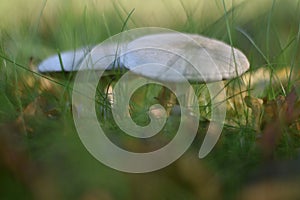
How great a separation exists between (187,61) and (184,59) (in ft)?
0.04

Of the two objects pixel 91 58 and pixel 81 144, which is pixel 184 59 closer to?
pixel 91 58

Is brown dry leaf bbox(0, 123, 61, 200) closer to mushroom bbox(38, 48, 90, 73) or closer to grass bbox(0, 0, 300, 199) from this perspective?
grass bbox(0, 0, 300, 199)

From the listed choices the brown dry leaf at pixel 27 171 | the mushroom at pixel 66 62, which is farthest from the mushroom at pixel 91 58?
the brown dry leaf at pixel 27 171

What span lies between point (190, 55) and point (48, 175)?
0.86m

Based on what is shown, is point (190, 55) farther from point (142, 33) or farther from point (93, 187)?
point (93, 187)

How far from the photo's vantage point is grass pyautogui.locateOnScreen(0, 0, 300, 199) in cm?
68

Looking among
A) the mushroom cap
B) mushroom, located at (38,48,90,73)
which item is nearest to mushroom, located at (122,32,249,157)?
the mushroom cap

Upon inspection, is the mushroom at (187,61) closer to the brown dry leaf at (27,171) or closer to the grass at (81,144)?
the grass at (81,144)

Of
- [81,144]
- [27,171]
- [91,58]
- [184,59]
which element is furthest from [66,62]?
[27,171]

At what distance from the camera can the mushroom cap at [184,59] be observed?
1411mm

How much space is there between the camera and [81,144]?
0.79 m

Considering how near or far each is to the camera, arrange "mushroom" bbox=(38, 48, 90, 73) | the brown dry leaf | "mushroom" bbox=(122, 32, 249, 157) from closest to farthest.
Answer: the brown dry leaf, "mushroom" bbox=(122, 32, 249, 157), "mushroom" bbox=(38, 48, 90, 73)

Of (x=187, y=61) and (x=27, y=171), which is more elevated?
(x=187, y=61)

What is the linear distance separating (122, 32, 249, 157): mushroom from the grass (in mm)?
43
